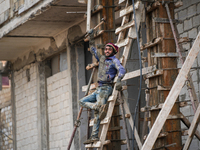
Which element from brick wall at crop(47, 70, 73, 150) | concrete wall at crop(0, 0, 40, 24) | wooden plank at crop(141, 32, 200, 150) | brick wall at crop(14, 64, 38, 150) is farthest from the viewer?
brick wall at crop(14, 64, 38, 150)

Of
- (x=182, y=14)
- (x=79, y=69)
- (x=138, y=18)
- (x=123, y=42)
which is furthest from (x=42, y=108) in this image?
(x=138, y=18)

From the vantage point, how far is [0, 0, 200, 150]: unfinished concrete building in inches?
285

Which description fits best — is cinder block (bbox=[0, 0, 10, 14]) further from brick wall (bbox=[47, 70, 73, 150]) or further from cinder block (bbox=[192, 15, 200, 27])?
cinder block (bbox=[192, 15, 200, 27])

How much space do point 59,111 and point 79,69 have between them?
1710 mm

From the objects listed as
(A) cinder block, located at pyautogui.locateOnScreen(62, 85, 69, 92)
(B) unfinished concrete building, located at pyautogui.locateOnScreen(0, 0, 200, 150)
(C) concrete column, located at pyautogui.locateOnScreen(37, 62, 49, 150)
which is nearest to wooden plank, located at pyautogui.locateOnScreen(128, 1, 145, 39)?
(B) unfinished concrete building, located at pyautogui.locateOnScreen(0, 0, 200, 150)

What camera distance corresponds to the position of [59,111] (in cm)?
1392

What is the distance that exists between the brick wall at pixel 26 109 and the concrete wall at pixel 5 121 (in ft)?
4.47

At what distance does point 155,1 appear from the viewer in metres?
7.38

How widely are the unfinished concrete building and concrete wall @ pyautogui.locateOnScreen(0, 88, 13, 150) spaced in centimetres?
4

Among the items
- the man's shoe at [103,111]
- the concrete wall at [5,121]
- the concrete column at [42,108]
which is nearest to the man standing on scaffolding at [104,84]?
the man's shoe at [103,111]

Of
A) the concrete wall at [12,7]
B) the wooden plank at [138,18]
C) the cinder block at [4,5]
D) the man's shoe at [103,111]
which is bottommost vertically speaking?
the man's shoe at [103,111]

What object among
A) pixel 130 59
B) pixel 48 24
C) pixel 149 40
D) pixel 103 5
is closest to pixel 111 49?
pixel 149 40

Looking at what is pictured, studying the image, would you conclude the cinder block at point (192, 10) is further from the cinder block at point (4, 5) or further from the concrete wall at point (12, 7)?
the cinder block at point (4, 5)

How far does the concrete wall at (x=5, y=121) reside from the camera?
18.1 meters
